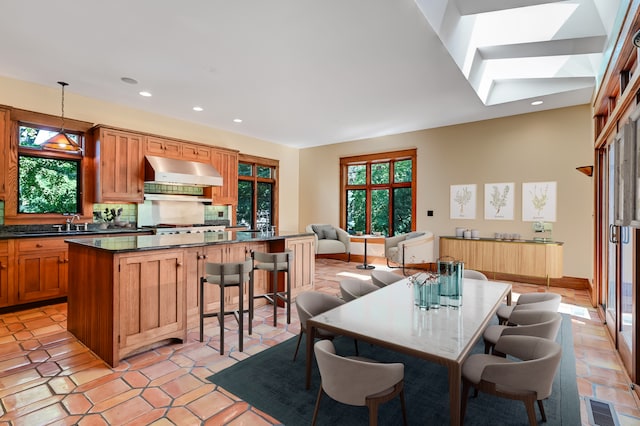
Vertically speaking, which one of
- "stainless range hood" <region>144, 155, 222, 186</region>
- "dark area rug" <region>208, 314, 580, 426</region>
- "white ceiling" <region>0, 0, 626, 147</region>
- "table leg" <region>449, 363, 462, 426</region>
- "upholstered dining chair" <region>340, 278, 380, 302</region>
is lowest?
"dark area rug" <region>208, 314, 580, 426</region>

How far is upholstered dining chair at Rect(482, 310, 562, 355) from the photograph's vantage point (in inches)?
79.0

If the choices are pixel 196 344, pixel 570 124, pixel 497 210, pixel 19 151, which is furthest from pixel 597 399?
pixel 19 151

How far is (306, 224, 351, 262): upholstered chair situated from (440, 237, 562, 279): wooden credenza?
97.6 inches

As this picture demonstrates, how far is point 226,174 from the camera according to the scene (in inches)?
267

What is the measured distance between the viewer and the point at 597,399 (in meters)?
2.20

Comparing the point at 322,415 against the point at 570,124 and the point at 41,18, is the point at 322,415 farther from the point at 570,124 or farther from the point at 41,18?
the point at 570,124

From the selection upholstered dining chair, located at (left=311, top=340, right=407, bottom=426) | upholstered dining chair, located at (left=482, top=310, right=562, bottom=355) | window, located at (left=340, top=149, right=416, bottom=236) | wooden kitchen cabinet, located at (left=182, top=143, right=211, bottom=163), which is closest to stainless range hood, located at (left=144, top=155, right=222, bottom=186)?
wooden kitchen cabinet, located at (left=182, top=143, right=211, bottom=163)

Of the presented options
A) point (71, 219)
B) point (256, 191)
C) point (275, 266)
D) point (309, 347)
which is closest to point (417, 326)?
point (309, 347)

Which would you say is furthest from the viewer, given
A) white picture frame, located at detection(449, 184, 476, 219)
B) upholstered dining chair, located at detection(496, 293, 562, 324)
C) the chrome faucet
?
white picture frame, located at detection(449, 184, 476, 219)

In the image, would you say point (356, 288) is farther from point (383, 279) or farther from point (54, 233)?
point (54, 233)

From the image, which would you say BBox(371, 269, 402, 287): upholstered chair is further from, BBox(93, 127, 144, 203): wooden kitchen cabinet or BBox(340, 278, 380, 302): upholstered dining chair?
BBox(93, 127, 144, 203): wooden kitchen cabinet

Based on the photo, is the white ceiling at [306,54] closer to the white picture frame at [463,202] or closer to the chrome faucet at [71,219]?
the white picture frame at [463,202]

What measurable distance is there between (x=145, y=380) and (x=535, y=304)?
10.3 ft

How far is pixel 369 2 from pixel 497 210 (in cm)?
481
